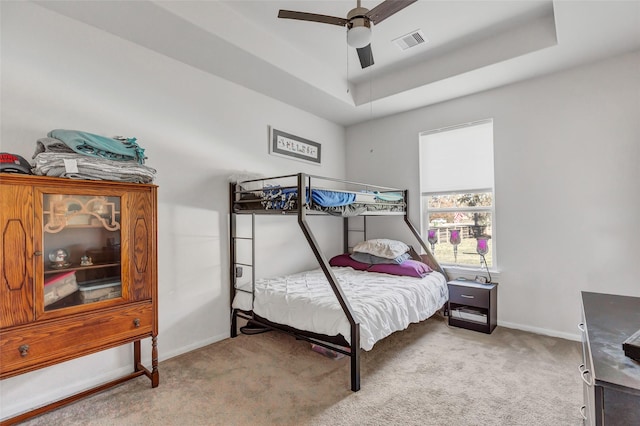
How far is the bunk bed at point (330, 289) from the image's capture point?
235cm

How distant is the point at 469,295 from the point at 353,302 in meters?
1.58

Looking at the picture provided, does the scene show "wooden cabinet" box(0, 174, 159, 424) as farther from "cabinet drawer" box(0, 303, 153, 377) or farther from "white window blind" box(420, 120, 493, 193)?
"white window blind" box(420, 120, 493, 193)

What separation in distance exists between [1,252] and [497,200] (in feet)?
13.8

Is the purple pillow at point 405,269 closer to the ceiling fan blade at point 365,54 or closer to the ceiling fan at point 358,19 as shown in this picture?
the ceiling fan blade at point 365,54

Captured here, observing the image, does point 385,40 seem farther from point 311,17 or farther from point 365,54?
point 311,17

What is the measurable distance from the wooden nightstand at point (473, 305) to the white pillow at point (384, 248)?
0.67 m

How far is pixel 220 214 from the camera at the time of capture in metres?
3.18

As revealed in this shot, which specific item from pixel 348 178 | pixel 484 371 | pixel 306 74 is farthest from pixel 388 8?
pixel 348 178

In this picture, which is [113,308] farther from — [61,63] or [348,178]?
[348,178]

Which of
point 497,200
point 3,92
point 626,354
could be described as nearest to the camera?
point 626,354

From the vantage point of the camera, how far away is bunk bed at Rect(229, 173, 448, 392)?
7.70ft

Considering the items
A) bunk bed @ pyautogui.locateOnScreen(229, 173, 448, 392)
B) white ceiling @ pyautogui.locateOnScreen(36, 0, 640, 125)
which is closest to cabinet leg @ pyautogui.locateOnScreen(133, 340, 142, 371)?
bunk bed @ pyautogui.locateOnScreen(229, 173, 448, 392)

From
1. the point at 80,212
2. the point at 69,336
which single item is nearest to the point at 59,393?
the point at 69,336

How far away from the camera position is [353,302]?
255cm
